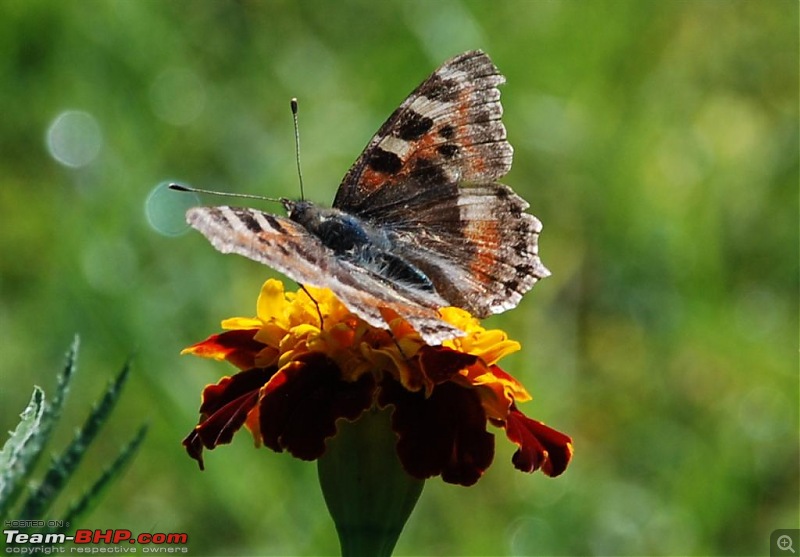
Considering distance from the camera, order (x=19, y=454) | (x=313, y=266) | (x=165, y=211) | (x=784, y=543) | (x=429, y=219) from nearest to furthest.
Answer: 1. (x=19, y=454)
2. (x=313, y=266)
3. (x=429, y=219)
4. (x=784, y=543)
5. (x=165, y=211)

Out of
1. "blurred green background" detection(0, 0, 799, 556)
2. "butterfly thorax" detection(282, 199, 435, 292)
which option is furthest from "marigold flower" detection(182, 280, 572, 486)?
"blurred green background" detection(0, 0, 799, 556)

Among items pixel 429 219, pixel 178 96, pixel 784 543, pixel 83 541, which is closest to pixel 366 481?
pixel 429 219

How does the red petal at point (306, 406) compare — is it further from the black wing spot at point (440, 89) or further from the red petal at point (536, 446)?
the black wing spot at point (440, 89)

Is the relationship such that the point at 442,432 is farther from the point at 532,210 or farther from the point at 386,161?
the point at 532,210

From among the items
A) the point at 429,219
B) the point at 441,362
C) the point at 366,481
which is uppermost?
the point at 429,219

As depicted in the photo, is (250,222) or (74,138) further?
(74,138)

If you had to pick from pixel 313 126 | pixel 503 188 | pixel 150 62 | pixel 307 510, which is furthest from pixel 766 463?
pixel 150 62

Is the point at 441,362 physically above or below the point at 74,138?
below
